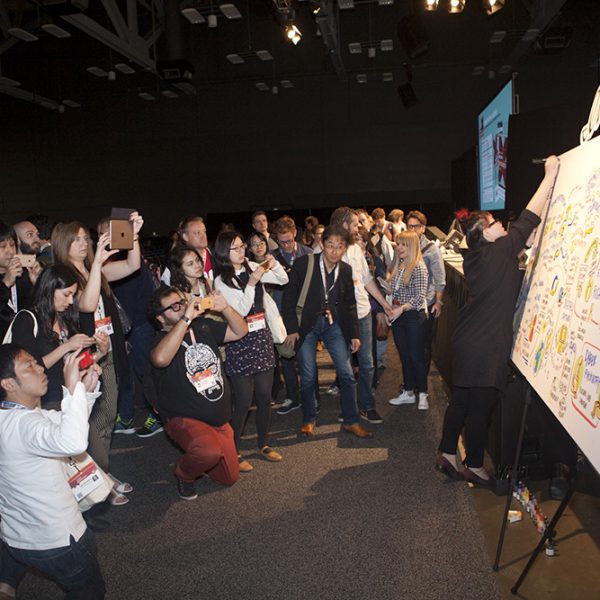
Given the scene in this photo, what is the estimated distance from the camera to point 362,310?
14.3 ft

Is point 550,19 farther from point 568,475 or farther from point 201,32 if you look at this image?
point 568,475

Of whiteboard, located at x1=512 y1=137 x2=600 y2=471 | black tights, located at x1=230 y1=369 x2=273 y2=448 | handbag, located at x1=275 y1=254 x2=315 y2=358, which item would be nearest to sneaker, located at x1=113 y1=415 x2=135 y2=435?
black tights, located at x1=230 y1=369 x2=273 y2=448

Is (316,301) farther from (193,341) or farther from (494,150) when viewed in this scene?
(494,150)

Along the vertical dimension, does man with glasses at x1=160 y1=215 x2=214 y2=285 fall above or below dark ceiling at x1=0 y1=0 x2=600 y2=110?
below

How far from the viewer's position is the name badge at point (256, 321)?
3.67 metres

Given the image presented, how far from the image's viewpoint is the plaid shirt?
14.8ft

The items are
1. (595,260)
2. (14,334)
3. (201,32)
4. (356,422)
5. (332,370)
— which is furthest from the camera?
(201,32)

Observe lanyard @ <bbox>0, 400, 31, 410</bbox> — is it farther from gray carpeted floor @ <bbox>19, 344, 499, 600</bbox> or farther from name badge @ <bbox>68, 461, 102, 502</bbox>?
gray carpeted floor @ <bbox>19, 344, 499, 600</bbox>

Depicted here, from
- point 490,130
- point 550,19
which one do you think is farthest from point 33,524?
point 550,19

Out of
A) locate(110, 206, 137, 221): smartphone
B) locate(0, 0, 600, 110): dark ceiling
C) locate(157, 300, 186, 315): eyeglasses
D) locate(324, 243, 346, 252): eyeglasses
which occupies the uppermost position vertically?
locate(0, 0, 600, 110): dark ceiling

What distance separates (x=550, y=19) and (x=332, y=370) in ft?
22.8

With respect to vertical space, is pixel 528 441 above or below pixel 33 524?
below

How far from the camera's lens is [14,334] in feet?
8.78

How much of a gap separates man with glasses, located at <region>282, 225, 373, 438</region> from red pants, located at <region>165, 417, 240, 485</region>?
91 cm
